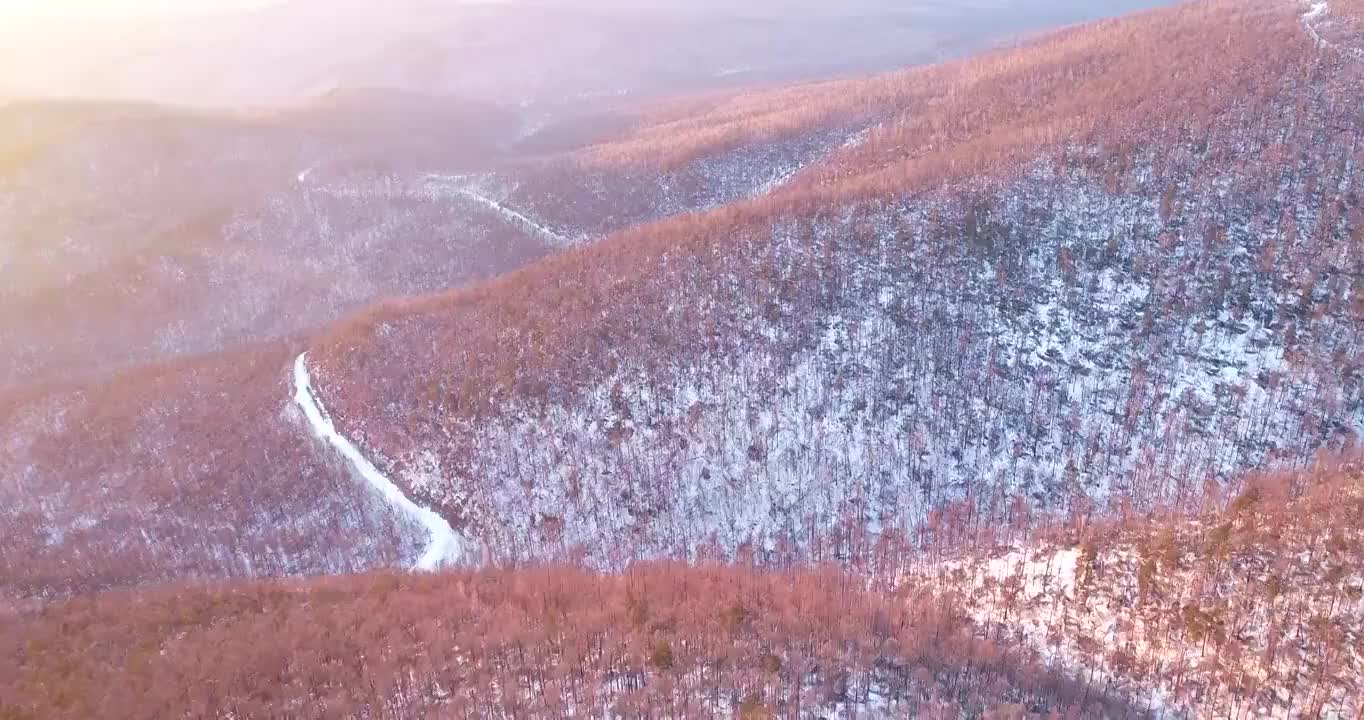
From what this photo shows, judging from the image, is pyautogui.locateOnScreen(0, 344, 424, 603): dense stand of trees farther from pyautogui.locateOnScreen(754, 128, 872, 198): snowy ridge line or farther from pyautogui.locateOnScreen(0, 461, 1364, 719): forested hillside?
pyautogui.locateOnScreen(754, 128, 872, 198): snowy ridge line

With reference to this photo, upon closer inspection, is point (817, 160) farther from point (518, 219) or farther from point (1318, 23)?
Result: point (1318, 23)

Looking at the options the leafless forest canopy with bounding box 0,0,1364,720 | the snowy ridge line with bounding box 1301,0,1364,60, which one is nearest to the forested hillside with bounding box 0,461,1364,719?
the leafless forest canopy with bounding box 0,0,1364,720

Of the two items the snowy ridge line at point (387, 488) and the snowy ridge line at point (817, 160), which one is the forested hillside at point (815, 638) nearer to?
the snowy ridge line at point (387, 488)

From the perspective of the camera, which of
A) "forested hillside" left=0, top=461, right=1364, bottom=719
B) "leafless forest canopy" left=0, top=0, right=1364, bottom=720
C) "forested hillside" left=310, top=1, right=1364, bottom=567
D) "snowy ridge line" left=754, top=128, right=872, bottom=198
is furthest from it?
"snowy ridge line" left=754, top=128, right=872, bottom=198

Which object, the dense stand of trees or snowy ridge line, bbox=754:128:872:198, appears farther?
snowy ridge line, bbox=754:128:872:198

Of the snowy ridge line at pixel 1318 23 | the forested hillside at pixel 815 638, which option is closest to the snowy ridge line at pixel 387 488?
the forested hillside at pixel 815 638

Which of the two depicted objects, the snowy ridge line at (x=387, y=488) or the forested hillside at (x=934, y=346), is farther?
the snowy ridge line at (x=387, y=488)

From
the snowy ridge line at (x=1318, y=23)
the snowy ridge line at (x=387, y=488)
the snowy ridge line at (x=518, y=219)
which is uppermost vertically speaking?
the snowy ridge line at (x=1318, y=23)

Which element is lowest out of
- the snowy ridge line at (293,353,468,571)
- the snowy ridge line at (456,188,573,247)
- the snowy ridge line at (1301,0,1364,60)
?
the snowy ridge line at (293,353,468,571)
